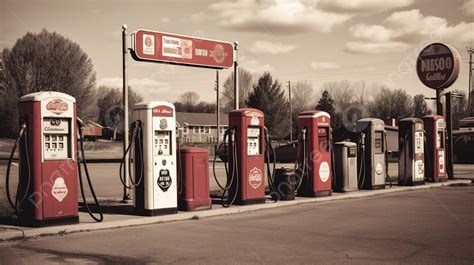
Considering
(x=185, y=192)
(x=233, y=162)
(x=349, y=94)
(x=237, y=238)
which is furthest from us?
(x=349, y=94)

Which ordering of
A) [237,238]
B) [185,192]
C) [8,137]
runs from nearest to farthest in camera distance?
1. [237,238]
2. [185,192]
3. [8,137]

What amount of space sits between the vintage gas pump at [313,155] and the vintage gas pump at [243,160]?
1.84m

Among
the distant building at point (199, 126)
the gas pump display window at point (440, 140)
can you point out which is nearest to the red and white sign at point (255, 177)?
the gas pump display window at point (440, 140)

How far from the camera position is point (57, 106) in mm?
9539

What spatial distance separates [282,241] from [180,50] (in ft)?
21.1

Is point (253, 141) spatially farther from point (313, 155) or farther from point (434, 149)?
point (434, 149)

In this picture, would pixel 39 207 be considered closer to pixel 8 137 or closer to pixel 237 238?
pixel 237 238

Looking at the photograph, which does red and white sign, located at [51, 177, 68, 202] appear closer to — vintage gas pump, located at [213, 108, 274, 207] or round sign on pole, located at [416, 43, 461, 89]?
vintage gas pump, located at [213, 108, 274, 207]

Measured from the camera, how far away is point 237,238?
341 inches

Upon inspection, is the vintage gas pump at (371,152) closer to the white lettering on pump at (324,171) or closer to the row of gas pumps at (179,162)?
the row of gas pumps at (179,162)

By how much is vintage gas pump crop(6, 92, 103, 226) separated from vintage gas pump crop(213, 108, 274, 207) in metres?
3.70

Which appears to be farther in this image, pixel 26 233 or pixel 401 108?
pixel 401 108

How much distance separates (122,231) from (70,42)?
47.6 metres

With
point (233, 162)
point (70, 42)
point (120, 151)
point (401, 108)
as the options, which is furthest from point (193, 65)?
point (401, 108)
